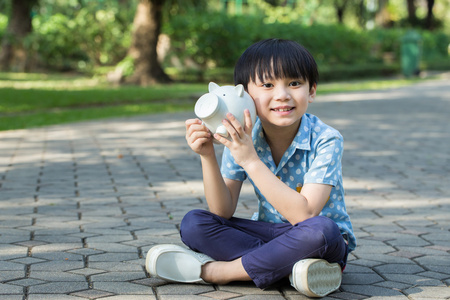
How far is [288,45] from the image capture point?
2.73 m

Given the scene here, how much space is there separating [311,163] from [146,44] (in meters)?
15.2

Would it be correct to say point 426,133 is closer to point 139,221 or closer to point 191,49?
point 139,221

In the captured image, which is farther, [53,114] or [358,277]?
[53,114]

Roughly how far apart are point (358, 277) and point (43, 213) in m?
2.25

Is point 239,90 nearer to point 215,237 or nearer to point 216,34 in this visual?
point 215,237

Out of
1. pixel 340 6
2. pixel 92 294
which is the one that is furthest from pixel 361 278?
pixel 340 6

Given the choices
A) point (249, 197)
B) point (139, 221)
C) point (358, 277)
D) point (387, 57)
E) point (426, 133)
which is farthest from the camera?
point (387, 57)

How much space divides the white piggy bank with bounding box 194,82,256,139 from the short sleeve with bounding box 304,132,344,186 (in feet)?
1.30

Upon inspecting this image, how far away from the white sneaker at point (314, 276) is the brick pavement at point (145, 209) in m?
0.15

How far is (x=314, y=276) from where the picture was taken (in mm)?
2623

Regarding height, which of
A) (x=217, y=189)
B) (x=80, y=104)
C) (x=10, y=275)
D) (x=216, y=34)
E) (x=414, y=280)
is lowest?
(x=80, y=104)

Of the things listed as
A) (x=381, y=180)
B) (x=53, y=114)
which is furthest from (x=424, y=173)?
(x=53, y=114)

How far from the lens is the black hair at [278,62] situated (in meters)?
2.70

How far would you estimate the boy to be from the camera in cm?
262
